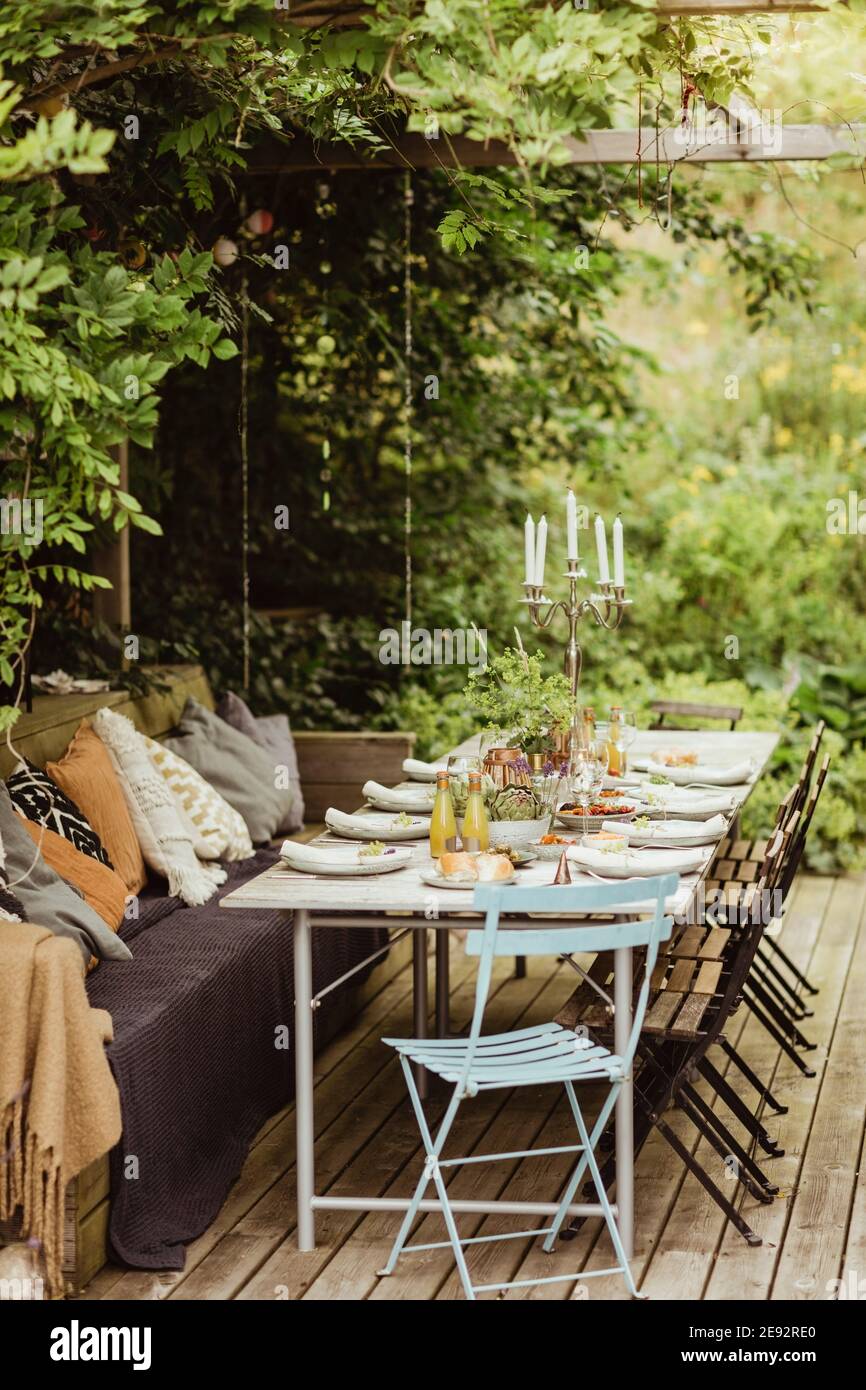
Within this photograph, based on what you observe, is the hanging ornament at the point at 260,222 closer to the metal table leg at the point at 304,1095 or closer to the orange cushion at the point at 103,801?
the orange cushion at the point at 103,801

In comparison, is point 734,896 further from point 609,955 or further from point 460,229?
point 460,229

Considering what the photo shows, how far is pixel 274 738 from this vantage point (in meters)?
6.46

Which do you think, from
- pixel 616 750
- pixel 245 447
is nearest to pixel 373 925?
pixel 616 750

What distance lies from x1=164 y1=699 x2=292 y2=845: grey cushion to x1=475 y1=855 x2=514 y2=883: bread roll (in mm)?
2199

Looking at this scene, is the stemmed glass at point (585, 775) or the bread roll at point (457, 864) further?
the stemmed glass at point (585, 775)

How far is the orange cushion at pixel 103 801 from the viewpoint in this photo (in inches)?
191

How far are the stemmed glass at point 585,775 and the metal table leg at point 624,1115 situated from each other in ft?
2.47

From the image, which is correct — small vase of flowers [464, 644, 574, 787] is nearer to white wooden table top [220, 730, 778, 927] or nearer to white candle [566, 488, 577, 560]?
white candle [566, 488, 577, 560]

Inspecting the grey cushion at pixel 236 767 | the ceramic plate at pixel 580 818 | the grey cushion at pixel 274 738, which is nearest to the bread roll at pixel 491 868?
the ceramic plate at pixel 580 818

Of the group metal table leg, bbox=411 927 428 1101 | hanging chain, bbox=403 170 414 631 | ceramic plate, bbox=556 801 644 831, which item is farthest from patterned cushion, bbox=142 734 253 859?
hanging chain, bbox=403 170 414 631

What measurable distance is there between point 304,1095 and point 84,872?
3.59 feet

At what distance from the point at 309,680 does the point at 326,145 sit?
105 inches
